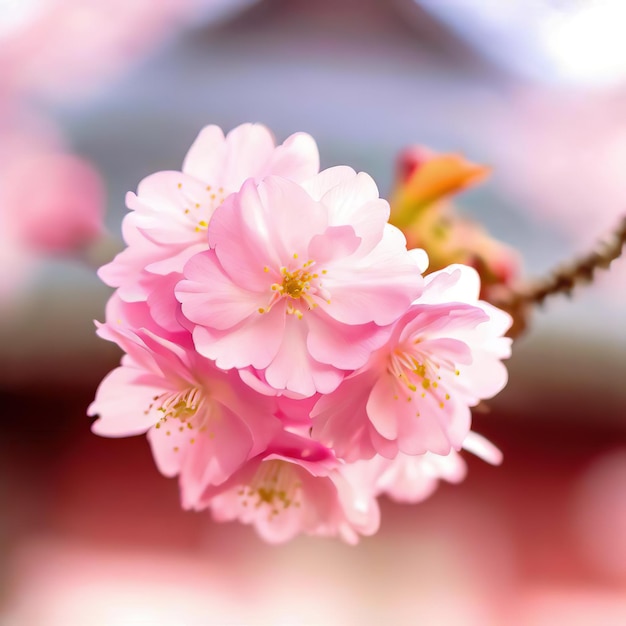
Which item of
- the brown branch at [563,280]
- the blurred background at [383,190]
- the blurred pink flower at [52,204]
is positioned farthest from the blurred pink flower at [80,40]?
the brown branch at [563,280]

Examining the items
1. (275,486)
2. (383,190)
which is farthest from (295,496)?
(383,190)

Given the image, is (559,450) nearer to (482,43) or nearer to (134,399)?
(482,43)

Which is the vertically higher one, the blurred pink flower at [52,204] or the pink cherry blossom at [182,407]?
the blurred pink flower at [52,204]

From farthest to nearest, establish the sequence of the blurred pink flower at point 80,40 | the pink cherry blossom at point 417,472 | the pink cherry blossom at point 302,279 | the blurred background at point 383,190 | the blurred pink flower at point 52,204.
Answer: the blurred pink flower at point 80,40
the blurred background at point 383,190
the blurred pink flower at point 52,204
the pink cherry blossom at point 417,472
the pink cherry blossom at point 302,279

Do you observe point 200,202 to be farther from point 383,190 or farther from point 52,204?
point 383,190

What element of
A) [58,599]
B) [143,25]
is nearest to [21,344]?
[58,599]

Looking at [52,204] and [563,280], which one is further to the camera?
[52,204]

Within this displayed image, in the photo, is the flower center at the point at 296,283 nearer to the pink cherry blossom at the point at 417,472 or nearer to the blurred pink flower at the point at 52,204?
the pink cherry blossom at the point at 417,472
